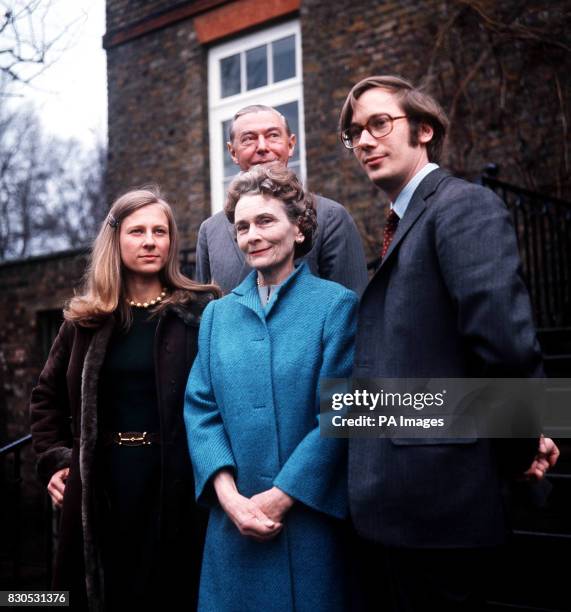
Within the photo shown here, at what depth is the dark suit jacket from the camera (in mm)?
1488

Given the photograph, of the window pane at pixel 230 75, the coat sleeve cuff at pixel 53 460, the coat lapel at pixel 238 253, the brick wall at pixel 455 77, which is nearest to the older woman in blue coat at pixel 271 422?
the coat lapel at pixel 238 253

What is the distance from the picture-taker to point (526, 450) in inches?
61.7

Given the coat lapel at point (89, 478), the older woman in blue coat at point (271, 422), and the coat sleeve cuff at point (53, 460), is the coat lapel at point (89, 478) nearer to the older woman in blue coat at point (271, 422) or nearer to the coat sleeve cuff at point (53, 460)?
the coat sleeve cuff at point (53, 460)

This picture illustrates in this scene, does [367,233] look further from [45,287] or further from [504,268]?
[504,268]

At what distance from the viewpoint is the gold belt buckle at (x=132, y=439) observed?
7.54 feet

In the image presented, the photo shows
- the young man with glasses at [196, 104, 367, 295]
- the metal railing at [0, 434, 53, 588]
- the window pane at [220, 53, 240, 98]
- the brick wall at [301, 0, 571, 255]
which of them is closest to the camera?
the young man with glasses at [196, 104, 367, 295]

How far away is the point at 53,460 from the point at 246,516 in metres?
1.02

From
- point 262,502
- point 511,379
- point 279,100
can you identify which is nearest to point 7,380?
point 279,100

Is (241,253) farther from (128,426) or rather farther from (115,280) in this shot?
(128,426)

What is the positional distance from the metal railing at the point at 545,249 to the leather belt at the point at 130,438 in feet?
10.3

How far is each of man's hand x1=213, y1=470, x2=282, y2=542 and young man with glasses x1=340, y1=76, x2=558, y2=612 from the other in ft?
0.84

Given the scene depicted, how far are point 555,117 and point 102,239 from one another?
466cm

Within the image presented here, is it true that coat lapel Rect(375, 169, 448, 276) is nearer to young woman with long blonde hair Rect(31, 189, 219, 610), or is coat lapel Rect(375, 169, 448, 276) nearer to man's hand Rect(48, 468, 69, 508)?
young woman with long blonde hair Rect(31, 189, 219, 610)

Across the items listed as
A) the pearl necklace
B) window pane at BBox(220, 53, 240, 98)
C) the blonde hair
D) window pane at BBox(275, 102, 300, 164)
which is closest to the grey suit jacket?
the blonde hair
